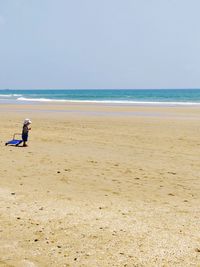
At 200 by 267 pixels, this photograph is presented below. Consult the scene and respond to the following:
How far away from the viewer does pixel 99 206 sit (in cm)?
712

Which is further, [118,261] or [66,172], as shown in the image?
[66,172]

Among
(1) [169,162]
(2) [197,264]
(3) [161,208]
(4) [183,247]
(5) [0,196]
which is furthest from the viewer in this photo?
(1) [169,162]

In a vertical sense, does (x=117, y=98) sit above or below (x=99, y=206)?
above

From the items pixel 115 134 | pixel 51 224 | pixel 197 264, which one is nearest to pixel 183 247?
pixel 197 264

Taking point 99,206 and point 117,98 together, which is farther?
point 117,98

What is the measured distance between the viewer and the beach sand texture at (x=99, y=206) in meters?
5.12

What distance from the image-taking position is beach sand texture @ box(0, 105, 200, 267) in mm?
5117

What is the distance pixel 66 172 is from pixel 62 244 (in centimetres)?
451

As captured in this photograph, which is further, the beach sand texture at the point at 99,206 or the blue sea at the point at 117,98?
the blue sea at the point at 117,98

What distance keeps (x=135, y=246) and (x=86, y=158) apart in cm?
653

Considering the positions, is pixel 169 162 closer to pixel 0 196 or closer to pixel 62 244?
pixel 0 196

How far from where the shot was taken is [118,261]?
4.88 meters

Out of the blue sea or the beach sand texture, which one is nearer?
the beach sand texture

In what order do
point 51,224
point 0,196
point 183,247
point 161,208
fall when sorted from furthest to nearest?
point 0,196
point 161,208
point 51,224
point 183,247
